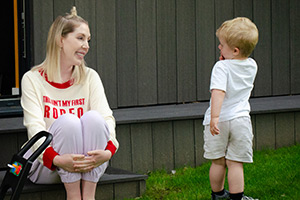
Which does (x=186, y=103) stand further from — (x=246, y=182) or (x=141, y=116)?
(x=246, y=182)

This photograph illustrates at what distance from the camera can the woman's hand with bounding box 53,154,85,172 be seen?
3725 mm

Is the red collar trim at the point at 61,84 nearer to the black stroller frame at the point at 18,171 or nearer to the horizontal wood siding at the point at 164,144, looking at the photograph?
the horizontal wood siding at the point at 164,144

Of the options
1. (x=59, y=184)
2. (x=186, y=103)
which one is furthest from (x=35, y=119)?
(x=186, y=103)

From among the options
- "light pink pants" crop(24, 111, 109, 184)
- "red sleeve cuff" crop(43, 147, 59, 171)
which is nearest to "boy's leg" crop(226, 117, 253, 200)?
"light pink pants" crop(24, 111, 109, 184)

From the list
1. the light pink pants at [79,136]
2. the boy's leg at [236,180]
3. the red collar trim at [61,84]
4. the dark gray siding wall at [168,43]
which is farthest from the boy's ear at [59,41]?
the boy's leg at [236,180]

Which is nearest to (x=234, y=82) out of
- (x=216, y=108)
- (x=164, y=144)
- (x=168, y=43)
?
(x=216, y=108)

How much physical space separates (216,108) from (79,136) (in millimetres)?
817

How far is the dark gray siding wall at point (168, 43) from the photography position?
17.6 ft

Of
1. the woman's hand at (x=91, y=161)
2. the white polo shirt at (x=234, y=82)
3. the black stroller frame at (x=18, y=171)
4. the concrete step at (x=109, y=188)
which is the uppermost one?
the white polo shirt at (x=234, y=82)

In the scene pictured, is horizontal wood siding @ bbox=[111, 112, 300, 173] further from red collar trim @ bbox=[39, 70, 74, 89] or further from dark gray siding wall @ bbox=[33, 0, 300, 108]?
red collar trim @ bbox=[39, 70, 74, 89]

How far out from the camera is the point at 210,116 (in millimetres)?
4051

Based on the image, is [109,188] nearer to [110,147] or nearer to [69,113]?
[110,147]

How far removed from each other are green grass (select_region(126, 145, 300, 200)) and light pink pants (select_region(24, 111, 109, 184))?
71 centimetres

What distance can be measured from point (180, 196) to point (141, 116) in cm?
93
